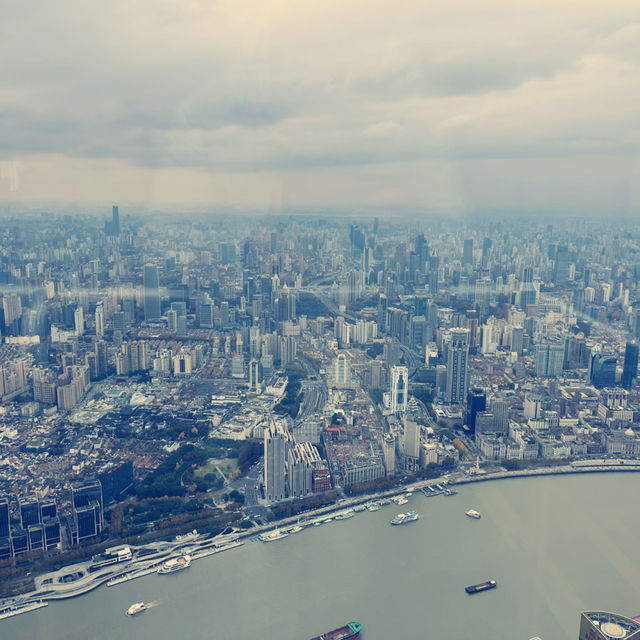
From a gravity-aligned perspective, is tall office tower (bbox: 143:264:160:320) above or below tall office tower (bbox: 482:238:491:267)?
below

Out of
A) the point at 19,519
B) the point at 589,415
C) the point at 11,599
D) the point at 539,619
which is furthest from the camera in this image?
the point at 589,415

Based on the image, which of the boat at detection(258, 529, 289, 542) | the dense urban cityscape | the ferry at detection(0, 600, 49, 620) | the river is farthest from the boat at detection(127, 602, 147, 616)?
the boat at detection(258, 529, 289, 542)

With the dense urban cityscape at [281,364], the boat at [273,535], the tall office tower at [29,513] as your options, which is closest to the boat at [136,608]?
the dense urban cityscape at [281,364]

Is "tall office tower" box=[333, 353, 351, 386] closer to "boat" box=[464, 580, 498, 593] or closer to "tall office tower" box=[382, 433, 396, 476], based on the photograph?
"tall office tower" box=[382, 433, 396, 476]

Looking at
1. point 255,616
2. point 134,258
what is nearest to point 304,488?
point 255,616

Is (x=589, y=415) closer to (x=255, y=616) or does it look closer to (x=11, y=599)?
(x=255, y=616)

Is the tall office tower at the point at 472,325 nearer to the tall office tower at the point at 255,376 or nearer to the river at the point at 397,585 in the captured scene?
the tall office tower at the point at 255,376

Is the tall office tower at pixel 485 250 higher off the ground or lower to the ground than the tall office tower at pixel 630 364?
higher
